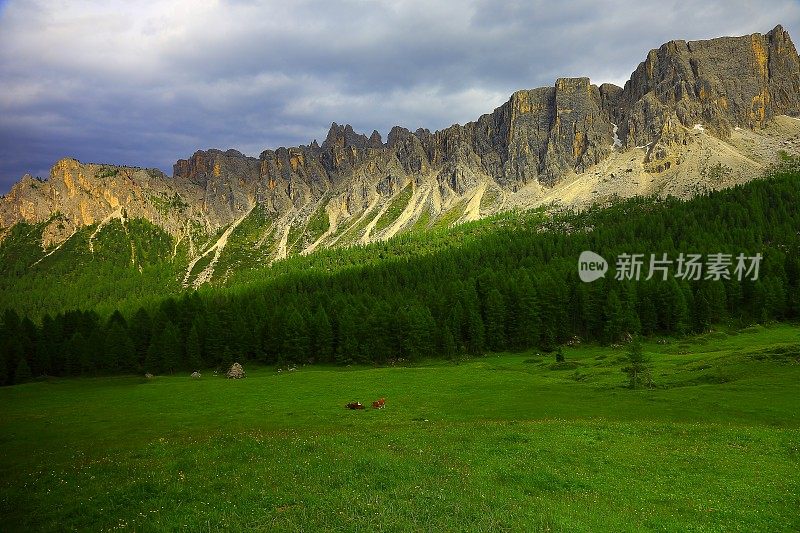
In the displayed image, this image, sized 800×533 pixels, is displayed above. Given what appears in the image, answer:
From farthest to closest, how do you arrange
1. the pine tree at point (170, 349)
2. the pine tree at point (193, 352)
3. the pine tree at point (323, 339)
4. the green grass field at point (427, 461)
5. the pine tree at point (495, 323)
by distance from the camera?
the pine tree at point (495, 323) < the pine tree at point (323, 339) < the pine tree at point (193, 352) < the pine tree at point (170, 349) < the green grass field at point (427, 461)

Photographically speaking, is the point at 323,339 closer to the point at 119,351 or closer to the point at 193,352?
the point at 193,352

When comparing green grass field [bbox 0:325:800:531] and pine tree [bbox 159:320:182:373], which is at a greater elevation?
green grass field [bbox 0:325:800:531]

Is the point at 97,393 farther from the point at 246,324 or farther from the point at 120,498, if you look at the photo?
the point at 120,498

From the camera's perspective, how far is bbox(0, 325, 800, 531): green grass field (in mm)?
18094

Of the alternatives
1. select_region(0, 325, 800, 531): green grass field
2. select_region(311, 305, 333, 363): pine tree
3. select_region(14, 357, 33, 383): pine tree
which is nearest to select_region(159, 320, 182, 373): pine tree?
select_region(14, 357, 33, 383): pine tree

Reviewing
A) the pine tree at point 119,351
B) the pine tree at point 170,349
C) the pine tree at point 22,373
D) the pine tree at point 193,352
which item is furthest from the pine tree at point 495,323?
the pine tree at point 22,373

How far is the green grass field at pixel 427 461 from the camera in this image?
1809cm

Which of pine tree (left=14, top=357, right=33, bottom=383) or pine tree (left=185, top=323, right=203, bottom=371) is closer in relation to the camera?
pine tree (left=14, top=357, right=33, bottom=383)

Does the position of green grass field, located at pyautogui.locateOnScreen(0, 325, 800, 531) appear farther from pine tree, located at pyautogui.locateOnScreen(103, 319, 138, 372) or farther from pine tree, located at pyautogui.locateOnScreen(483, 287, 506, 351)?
pine tree, located at pyautogui.locateOnScreen(483, 287, 506, 351)

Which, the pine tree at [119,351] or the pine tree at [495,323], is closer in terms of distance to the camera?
the pine tree at [119,351]

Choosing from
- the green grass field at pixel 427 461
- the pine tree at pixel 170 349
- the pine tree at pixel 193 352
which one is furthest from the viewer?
the pine tree at pixel 193 352

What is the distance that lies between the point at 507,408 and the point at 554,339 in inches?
2656

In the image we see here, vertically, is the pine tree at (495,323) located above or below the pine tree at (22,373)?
above

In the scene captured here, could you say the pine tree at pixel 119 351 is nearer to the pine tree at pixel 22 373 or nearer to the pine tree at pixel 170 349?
the pine tree at pixel 170 349
